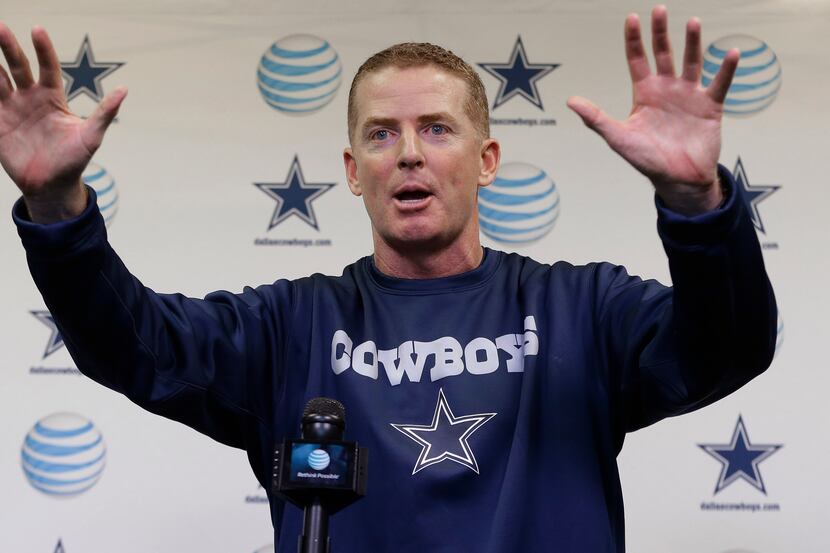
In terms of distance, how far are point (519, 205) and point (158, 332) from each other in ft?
4.75

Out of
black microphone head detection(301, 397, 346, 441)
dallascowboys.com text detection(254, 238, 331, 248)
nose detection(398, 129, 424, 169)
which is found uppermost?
dallascowboys.com text detection(254, 238, 331, 248)

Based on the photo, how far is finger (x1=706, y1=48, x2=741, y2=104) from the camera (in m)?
1.31

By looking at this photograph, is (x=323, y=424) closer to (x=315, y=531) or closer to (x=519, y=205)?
(x=315, y=531)

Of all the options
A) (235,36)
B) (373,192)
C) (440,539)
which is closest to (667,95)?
(373,192)

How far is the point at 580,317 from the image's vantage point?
1.70 m

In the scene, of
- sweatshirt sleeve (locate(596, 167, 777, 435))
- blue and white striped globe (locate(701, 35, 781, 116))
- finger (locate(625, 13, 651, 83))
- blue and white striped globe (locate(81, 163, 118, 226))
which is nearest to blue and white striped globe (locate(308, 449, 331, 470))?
sweatshirt sleeve (locate(596, 167, 777, 435))

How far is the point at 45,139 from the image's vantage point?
1.39 m

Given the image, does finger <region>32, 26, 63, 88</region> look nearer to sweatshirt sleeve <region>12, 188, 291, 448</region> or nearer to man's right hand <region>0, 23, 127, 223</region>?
man's right hand <region>0, 23, 127, 223</region>

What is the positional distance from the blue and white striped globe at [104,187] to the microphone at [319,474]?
1.80 metres

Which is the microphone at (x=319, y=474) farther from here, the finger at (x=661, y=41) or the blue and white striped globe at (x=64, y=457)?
the blue and white striped globe at (x=64, y=457)

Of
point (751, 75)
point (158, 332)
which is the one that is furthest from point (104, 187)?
point (751, 75)

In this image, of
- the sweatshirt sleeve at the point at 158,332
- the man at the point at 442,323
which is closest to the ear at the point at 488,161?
the man at the point at 442,323

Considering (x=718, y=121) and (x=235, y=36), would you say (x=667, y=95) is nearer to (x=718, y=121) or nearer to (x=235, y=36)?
(x=718, y=121)

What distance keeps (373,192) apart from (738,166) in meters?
1.36
